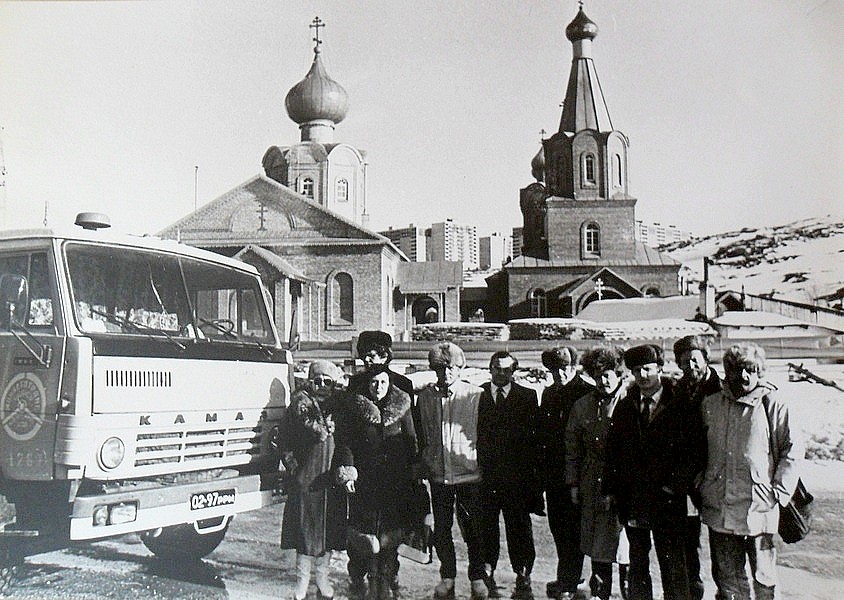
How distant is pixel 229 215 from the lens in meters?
5.30

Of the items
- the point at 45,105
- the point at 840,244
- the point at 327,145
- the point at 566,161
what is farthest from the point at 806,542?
the point at 45,105

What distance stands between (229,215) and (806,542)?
4363mm

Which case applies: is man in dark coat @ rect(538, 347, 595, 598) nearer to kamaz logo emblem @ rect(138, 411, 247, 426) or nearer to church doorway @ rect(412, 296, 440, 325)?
church doorway @ rect(412, 296, 440, 325)

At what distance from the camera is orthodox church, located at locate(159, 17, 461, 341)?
5012 mm

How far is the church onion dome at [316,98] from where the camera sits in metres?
4.89

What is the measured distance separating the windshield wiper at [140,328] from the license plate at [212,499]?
0.82 m

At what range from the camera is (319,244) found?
5.23 meters

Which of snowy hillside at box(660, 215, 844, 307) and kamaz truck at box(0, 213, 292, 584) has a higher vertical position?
snowy hillside at box(660, 215, 844, 307)

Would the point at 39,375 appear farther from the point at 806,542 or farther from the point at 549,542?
the point at 806,542

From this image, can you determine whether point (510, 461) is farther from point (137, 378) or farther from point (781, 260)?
point (781, 260)

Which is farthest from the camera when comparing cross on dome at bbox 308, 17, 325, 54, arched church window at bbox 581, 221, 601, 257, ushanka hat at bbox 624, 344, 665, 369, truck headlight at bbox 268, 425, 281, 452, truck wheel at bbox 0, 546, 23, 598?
cross on dome at bbox 308, 17, 325, 54

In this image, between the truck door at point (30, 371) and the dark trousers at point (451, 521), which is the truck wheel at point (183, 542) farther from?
the dark trousers at point (451, 521)

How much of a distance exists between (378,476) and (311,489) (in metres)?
0.40

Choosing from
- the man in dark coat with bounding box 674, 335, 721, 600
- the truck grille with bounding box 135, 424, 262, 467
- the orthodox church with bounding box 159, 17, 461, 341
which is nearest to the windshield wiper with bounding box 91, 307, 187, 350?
the truck grille with bounding box 135, 424, 262, 467
